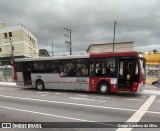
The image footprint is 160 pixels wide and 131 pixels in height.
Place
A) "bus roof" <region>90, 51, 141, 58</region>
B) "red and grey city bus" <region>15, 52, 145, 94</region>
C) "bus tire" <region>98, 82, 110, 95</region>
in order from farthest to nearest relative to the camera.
Result: "bus tire" <region>98, 82, 110, 95</region>, "red and grey city bus" <region>15, 52, 145, 94</region>, "bus roof" <region>90, 51, 141, 58</region>

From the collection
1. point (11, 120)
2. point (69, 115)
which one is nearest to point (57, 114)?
point (69, 115)

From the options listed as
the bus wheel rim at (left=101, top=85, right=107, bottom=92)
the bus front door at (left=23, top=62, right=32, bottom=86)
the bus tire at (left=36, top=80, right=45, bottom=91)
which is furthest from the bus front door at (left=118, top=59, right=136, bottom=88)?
the bus front door at (left=23, top=62, right=32, bottom=86)

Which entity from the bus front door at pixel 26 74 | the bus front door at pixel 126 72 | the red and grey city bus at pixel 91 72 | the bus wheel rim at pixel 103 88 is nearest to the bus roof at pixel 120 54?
the red and grey city bus at pixel 91 72

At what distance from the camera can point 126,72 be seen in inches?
565

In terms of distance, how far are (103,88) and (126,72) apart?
6.88ft

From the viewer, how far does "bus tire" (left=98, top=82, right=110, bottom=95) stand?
49.6 feet

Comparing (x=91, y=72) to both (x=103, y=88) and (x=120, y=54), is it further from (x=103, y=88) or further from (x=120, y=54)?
(x=120, y=54)

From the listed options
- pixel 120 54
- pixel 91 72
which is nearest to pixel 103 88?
pixel 91 72

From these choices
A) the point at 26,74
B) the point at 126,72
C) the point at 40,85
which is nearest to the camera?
the point at 126,72

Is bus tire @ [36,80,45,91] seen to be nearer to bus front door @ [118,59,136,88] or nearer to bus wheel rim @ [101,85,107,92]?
bus wheel rim @ [101,85,107,92]

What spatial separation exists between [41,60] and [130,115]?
11156 millimetres

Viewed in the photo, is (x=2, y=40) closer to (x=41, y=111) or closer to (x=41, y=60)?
(x=41, y=60)

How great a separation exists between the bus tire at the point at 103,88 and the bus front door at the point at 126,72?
37.3 inches

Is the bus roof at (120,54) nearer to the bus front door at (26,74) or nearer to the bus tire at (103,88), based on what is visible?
the bus tire at (103,88)
